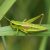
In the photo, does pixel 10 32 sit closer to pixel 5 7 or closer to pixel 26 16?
pixel 5 7

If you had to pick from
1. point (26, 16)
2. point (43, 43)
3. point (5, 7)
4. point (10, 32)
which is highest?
point (5, 7)

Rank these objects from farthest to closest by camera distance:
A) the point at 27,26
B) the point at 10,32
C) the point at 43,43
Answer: the point at 43,43 → the point at 27,26 → the point at 10,32

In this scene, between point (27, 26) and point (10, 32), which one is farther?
point (27, 26)

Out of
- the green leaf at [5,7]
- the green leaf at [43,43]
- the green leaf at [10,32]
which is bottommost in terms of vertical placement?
the green leaf at [43,43]

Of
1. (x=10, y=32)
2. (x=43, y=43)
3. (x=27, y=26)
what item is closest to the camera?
(x=10, y=32)

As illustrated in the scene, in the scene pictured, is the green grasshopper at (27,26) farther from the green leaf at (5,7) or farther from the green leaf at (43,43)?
the green leaf at (43,43)

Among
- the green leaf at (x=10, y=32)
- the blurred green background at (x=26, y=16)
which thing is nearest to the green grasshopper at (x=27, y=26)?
the green leaf at (x=10, y=32)

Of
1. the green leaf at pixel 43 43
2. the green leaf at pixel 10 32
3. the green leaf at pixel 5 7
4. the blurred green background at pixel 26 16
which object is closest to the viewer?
the green leaf at pixel 10 32

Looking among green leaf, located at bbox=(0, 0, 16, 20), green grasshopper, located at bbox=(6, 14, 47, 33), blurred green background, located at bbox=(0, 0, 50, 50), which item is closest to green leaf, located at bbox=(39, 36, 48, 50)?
blurred green background, located at bbox=(0, 0, 50, 50)

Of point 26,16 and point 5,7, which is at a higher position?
point 5,7

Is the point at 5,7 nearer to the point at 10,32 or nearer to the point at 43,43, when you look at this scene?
the point at 10,32

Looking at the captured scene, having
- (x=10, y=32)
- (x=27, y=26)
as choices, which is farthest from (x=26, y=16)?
(x=10, y=32)
